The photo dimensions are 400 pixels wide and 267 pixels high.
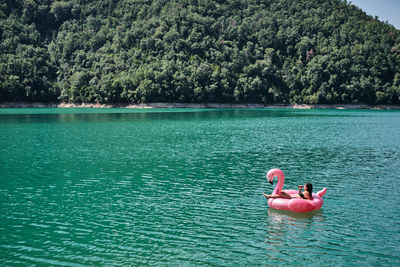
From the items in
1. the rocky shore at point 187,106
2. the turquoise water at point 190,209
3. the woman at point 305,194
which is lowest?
the turquoise water at point 190,209

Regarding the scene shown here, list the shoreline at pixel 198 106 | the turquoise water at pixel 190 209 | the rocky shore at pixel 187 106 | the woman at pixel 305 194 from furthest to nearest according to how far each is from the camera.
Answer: the shoreline at pixel 198 106 < the rocky shore at pixel 187 106 < the woman at pixel 305 194 < the turquoise water at pixel 190 209

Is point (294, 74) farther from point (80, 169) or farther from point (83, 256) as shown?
point (83, 256)

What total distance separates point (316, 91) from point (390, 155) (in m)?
151

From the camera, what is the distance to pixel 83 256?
15.7 metres

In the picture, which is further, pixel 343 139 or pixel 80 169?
pixel 343 139

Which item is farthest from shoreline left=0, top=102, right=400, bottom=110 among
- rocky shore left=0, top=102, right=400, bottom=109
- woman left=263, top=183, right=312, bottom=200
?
woman left=263, top=183, right=312, bottom=200

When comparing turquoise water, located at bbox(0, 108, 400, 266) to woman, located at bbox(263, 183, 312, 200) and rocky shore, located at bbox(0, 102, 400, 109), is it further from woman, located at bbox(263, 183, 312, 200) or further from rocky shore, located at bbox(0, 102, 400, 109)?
rocky shore, located at bbox(0, 102, 400, 109)

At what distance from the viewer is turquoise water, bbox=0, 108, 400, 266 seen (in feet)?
52.4

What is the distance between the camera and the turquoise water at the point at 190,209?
16.0 metres

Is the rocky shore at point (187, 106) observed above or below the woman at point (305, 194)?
above

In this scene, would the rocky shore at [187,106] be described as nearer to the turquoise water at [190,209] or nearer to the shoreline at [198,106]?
the shoreline at [198,106]

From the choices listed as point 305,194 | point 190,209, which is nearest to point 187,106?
point 190,209

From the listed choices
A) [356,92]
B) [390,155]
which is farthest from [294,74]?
[390,155]

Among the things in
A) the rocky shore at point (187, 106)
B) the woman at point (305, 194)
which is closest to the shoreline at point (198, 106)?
the rocky shore at point (187, 106)
